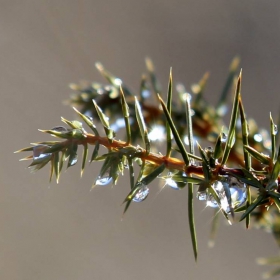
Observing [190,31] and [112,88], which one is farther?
[190,31]

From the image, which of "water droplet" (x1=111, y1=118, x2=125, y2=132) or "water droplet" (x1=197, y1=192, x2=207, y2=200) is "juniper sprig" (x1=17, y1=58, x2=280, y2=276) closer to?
"water droplet" (x1=197, y1=192, x2=207, y2=200)

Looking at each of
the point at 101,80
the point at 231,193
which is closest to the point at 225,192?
the point at 231,193

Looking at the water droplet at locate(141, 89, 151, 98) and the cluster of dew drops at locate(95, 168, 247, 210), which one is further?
the water droplet at locate(141, 89, 151, 98)

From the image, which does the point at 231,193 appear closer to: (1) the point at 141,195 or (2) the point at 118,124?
(1) the point at 141,195

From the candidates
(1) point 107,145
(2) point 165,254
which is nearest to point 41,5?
(2) point 165,254

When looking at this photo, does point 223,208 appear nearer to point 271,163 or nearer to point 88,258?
point 271,163

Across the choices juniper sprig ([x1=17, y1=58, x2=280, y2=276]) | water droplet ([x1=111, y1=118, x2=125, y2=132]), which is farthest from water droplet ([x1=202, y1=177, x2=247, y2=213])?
water droplet ([x1=111, y1=118, x2=125, y2=132])

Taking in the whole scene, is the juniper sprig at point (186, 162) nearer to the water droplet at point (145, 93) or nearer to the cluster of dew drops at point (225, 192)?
the cluster of dew drops at point (225, 192)

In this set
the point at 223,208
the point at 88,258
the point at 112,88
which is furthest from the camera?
the point at 88,258
